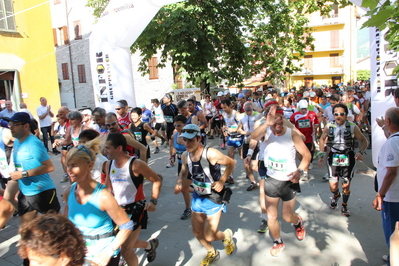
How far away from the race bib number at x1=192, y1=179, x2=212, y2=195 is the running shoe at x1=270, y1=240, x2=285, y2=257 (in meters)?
1.10

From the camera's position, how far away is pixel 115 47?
8.19 m

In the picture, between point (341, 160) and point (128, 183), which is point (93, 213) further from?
point (341, 160)

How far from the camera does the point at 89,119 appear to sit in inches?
271

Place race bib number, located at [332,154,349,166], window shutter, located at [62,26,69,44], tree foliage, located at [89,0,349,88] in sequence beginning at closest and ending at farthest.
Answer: race bib number, located at [332,154,349,166], tree foliage, located at [89,0,349,88], window shutter, located at [62,26,69,44]

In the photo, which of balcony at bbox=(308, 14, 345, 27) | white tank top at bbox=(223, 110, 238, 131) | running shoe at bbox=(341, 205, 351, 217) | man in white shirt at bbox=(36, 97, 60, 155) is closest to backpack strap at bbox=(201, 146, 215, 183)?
running shoe at bbox=(341, 205, 351, 217)

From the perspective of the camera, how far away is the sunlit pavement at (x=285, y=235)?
379 centimetres

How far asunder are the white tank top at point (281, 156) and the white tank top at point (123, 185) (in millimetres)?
1664

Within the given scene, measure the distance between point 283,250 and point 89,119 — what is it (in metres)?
4.85

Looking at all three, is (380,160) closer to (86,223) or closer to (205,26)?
(86,223)

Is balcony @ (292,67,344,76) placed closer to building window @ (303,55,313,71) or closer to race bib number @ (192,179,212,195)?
building window @ (303,55,313,71)

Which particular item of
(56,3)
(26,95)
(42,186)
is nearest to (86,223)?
(42,186)

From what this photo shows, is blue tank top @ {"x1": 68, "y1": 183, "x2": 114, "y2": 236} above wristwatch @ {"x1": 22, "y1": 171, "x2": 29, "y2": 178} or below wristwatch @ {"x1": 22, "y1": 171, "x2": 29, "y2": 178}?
below

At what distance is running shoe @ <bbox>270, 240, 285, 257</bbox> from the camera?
380 centimetres

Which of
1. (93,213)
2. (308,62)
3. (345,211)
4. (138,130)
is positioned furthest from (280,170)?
(308,62)
